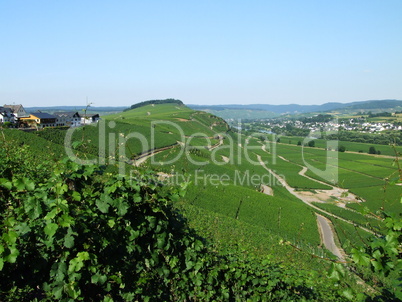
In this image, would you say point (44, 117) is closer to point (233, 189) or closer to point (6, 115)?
point (6, 115)

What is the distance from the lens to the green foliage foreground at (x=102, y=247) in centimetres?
425

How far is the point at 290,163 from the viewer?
8719 centimetres

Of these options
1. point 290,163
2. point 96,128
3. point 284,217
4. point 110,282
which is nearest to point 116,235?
point 110,282

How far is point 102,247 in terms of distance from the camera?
4.71 m

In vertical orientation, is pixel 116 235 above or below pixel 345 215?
above

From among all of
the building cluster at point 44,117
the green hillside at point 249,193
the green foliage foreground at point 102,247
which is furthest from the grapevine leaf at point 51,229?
the building cluster at point 44,117

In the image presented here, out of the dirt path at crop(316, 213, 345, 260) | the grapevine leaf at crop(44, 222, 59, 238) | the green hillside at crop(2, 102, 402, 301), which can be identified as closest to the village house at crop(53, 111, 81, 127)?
the green hillside at crop(2, 102, 402, 301)

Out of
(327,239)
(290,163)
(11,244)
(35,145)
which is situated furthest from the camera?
(290,163)

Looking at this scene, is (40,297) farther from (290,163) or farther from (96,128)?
(290,163)

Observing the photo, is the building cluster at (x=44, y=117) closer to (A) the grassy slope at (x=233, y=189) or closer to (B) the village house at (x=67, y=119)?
(B) the village house at (x=67, y=119)

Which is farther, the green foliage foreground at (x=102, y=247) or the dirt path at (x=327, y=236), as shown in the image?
the dirt path at (x=327, y=236)

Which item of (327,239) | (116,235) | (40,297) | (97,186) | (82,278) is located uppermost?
(97,186)

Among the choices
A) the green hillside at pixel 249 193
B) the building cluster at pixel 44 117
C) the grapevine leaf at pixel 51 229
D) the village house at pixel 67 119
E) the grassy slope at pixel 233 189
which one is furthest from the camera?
the village house at pixel 67 119

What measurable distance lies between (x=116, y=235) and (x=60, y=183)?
49.4 inches
